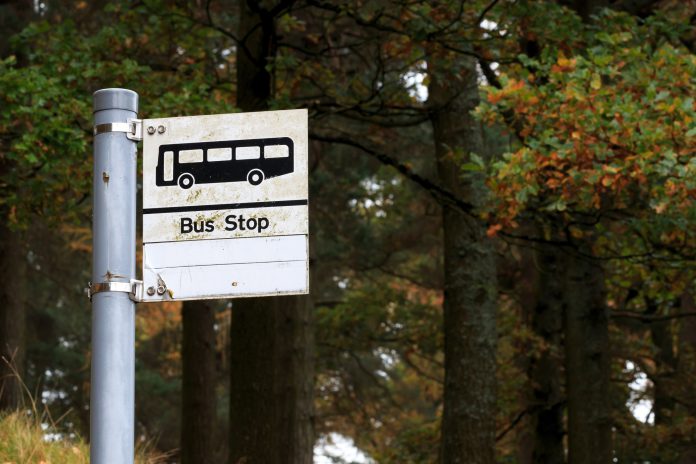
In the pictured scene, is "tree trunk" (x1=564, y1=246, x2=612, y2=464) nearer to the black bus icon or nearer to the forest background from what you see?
the forest background

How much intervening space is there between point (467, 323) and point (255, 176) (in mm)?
10338

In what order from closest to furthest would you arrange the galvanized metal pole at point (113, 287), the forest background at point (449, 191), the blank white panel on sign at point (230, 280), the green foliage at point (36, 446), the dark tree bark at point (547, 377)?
the galvanized metal pole at point (113, 287) < the blank white panel on sign at point (230, 280) < the green foliage at point (36, 446) < the forest background at point (449, 191) < the dark tree bark at point (547, 377)

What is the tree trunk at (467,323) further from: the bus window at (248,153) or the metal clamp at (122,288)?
the metal clamp at (122,288)

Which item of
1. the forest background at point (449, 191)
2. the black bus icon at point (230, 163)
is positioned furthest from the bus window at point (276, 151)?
the forest background at point (449, 191)

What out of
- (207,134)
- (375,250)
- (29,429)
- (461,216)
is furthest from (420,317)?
(207,134)

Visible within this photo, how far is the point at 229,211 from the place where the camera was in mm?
2562

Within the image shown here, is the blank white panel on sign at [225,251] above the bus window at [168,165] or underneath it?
underneath

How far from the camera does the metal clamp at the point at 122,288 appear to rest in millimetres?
2453

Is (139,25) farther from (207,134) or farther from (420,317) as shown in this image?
(207,134)

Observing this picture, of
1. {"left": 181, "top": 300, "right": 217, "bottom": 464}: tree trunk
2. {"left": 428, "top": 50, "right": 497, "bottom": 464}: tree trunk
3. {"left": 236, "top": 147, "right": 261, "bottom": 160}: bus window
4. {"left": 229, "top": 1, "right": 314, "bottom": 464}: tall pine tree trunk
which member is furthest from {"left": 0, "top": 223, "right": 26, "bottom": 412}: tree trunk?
{"left": 236, "top": 147, "right": 261, "bottom": 160}: bus window

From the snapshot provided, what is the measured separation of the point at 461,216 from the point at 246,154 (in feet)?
34.5

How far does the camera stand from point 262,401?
1109cm

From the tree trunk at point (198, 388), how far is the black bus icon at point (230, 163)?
14586mm

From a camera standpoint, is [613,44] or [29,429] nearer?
[29,429]
